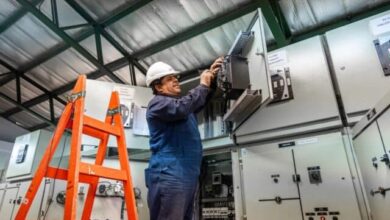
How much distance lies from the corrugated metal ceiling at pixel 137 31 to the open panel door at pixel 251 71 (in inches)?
46.6

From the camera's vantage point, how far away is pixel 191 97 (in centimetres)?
144

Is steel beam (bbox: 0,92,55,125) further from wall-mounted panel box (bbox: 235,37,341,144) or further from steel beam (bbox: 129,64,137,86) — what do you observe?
wall-mounted panel box (bbox: 235,37,341,144)

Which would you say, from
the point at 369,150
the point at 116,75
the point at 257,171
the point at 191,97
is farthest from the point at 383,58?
the point at 116,75

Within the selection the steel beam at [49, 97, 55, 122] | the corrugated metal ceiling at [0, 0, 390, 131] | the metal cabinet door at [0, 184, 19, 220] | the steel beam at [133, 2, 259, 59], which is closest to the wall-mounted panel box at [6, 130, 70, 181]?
the metal cabinet door at [0, 184, 19, 220]

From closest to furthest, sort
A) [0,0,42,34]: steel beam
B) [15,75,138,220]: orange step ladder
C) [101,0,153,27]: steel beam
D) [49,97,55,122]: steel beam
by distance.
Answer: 1. [15,75,138,220]: orange step ladder
2. [101,0,153,27]: steel beam
3. [0,0,42,34]: steel beam
4. [49,97,55,122]: steel beam

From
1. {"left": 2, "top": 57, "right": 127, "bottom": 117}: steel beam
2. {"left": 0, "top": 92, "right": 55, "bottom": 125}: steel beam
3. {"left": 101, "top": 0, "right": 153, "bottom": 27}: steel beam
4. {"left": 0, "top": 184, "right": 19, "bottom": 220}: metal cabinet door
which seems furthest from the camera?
{"left": 0, "top": 92, "right": 55, "bottom": 125}: steel beam

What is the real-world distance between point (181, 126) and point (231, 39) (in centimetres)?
204

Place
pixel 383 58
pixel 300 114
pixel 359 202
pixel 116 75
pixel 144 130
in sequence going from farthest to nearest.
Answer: pixel 116 75 < pixel 144 130 < pixel 300 114 < pixel 383 58 < pixel 359 202

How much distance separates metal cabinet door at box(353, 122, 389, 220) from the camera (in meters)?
1.27

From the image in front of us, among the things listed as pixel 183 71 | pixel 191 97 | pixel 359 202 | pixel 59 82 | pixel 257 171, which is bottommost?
pixel 359 202

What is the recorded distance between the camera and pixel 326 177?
1.62 metres

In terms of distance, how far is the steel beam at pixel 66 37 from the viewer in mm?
3400

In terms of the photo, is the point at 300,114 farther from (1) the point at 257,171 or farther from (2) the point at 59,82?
(2) the point at 59,82

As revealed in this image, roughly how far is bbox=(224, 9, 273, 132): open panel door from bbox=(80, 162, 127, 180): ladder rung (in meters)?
0.78
